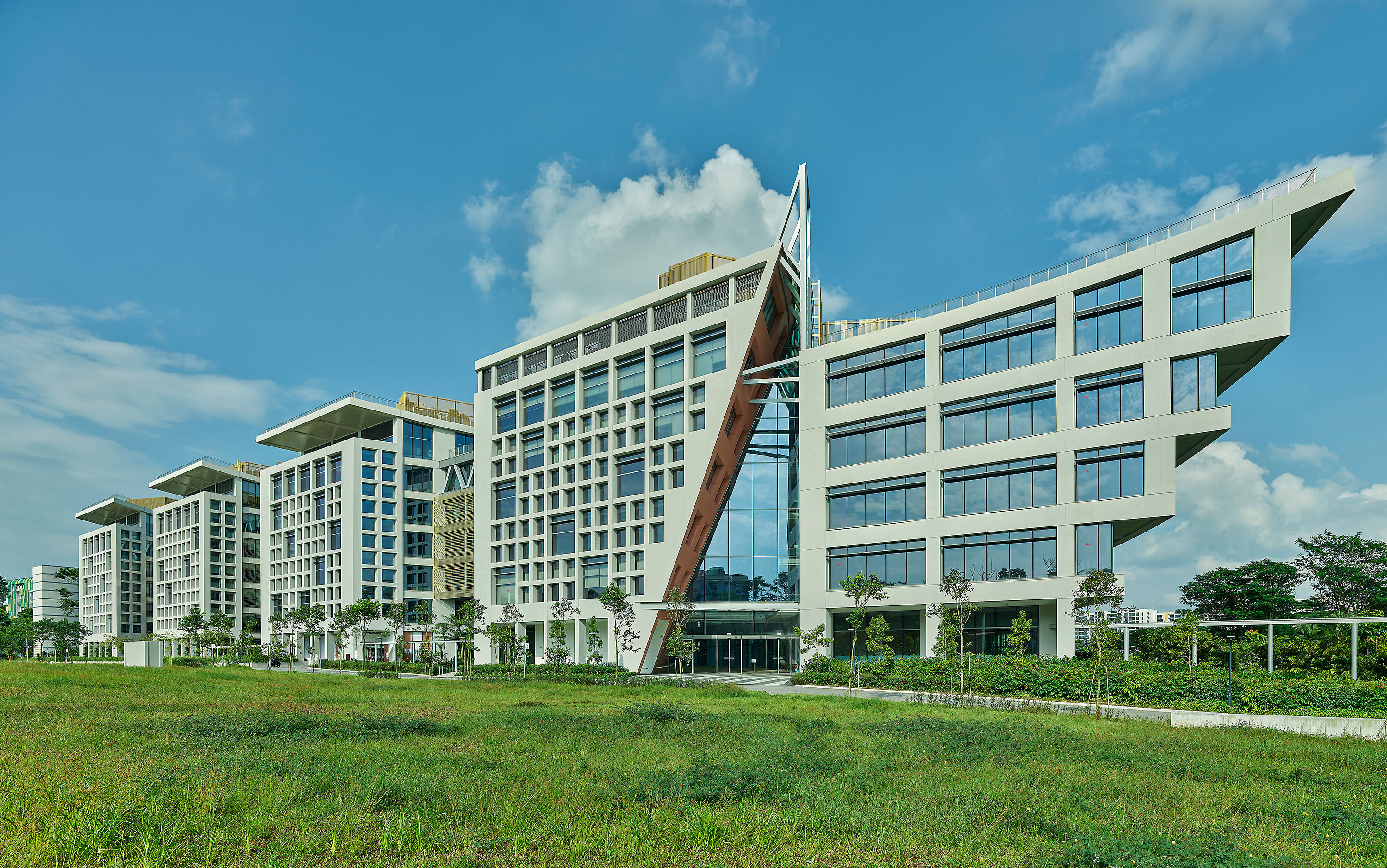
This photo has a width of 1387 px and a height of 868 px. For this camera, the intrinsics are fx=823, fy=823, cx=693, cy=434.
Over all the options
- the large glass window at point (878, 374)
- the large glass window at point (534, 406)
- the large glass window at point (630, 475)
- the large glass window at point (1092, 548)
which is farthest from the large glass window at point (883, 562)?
the large glass window at point (534, 406)

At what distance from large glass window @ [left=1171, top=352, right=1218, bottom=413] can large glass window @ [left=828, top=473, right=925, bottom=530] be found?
14.4 meters

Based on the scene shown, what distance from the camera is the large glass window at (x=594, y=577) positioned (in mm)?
63469

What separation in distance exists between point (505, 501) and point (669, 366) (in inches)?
846

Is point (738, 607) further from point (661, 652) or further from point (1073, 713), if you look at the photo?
point (1073, 713)

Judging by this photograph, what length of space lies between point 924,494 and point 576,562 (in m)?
28.6

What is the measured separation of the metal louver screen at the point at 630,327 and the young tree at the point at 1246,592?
162 ft

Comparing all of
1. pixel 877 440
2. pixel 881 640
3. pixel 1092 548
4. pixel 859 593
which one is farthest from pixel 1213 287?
pixel 881 640

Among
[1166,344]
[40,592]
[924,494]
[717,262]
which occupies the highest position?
[717,262]

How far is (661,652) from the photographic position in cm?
6200

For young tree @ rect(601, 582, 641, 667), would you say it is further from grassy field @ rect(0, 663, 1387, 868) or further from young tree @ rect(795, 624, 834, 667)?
grassy field @ rect(0, 663, 1387, 868)

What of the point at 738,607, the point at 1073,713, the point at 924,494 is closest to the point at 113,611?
the point at 738,607

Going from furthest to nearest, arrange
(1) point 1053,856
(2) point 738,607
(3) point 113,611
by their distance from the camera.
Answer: (3) point 113,611 → (2) point 738,607 → (1) point 1053,856

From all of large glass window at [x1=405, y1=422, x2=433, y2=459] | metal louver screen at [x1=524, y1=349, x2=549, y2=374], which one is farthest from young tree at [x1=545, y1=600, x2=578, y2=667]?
large glass window at [x1=405, y1=422, x2=433, y2=459]

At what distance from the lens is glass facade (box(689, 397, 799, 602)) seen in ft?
193
